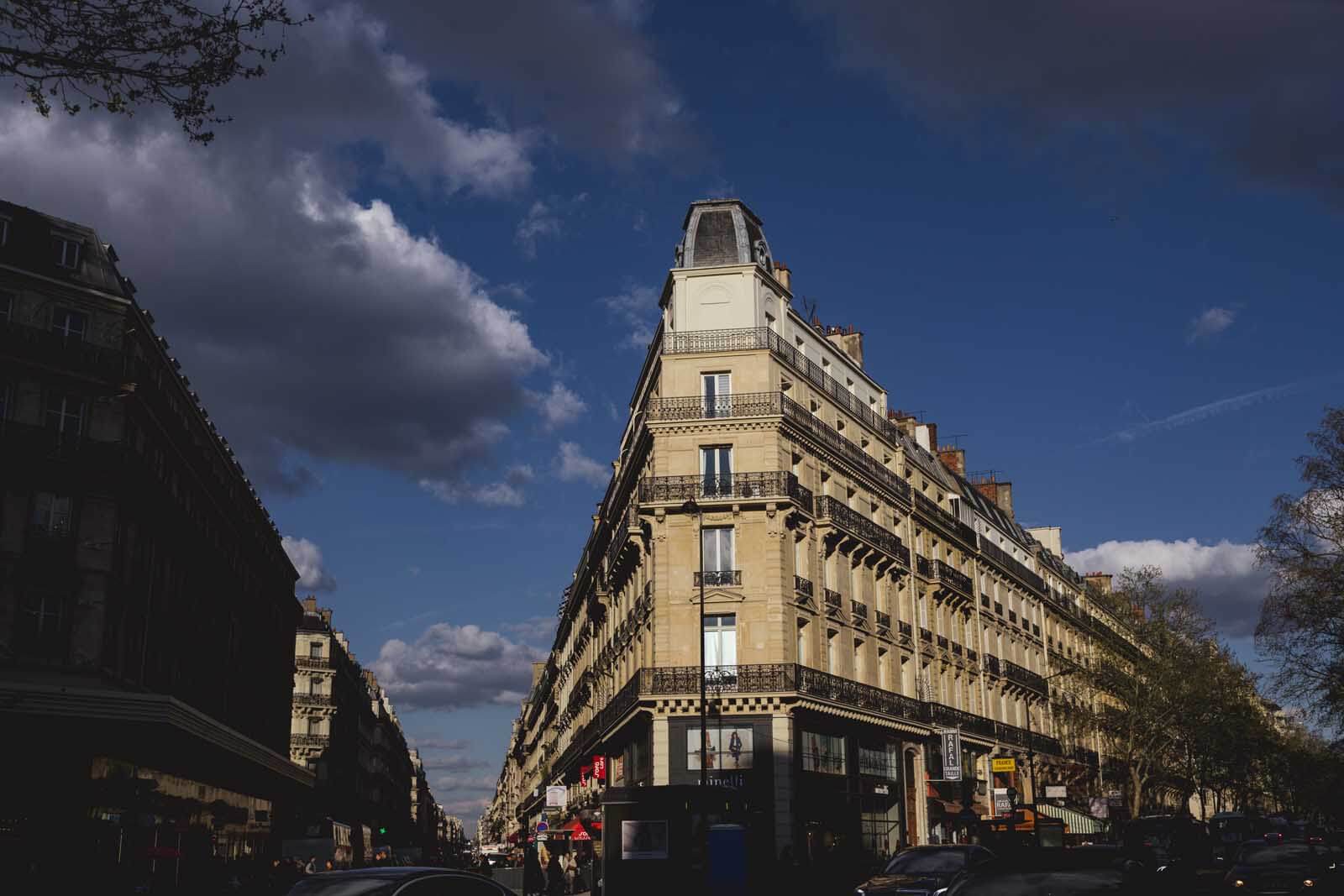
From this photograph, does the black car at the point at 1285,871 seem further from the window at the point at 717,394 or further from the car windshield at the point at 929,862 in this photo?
the window at the point at 717,394

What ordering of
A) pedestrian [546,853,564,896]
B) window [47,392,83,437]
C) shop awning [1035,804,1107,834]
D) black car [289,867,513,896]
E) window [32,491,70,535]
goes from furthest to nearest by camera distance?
shop awning [1035,804,1107,834] < pedestrian [546,853,564,896] < window [47,392,83,437] < window [32,491,70,535] < black car [289,867,513,896]

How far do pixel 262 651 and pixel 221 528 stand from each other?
13759 millimetres

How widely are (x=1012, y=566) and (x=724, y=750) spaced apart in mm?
30750

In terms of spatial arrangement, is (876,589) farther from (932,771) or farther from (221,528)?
(221,528)

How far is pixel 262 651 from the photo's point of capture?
6225 cm

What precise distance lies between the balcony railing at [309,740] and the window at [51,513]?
5672 cm

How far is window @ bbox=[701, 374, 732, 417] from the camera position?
42281mm

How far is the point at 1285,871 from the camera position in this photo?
22.8 meters

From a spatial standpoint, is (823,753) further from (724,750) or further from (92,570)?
(92,570)

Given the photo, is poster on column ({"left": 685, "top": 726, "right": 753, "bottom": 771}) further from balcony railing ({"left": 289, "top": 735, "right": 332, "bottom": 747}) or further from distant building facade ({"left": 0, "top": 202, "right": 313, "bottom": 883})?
balcony railing ({"left": 289, "top": 735, "right": 332, "bottom": 747})

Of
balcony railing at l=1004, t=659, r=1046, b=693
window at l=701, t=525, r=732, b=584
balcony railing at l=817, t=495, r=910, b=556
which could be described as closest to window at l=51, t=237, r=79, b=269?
window at l=701, t=525, r=732, b=584

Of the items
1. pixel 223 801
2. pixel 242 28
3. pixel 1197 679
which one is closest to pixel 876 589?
pixel 1197 679

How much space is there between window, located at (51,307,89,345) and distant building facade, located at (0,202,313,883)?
0.14 feet

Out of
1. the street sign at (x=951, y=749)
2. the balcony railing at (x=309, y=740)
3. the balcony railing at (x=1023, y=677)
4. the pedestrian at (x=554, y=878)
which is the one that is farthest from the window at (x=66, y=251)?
the balcony railing at (x=309, y=740)
